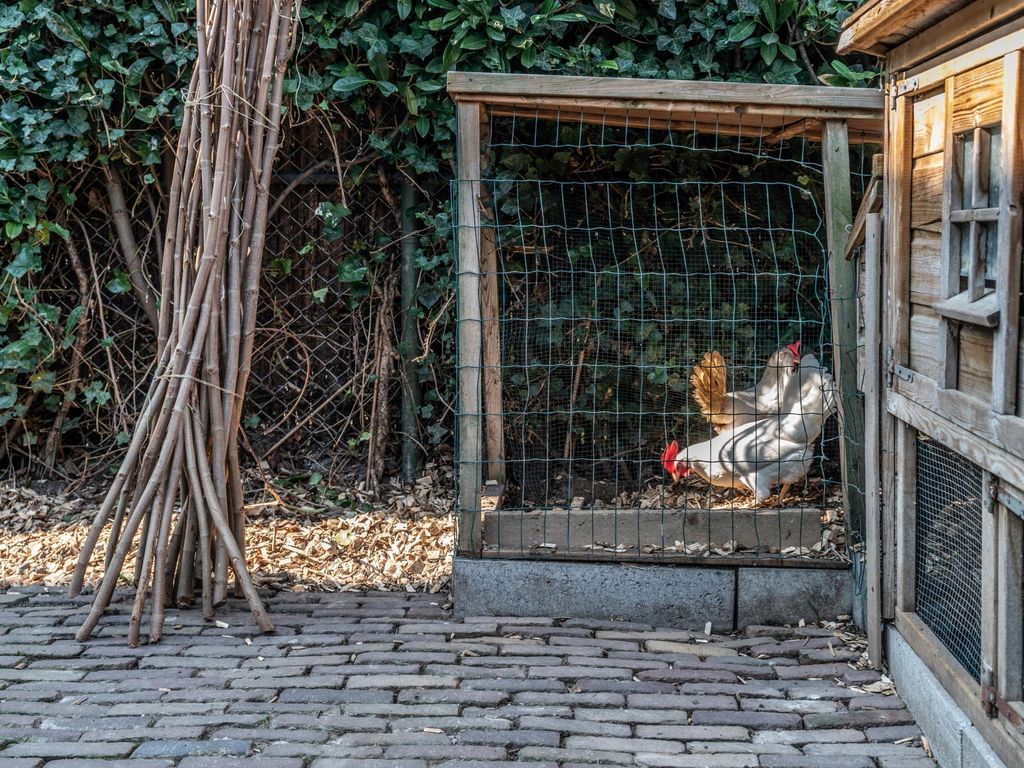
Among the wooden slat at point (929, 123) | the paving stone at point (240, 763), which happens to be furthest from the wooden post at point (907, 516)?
the paving stone at point (240, 763)

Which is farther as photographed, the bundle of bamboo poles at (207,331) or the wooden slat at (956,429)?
the bundle of bamboo poles at (207,331)

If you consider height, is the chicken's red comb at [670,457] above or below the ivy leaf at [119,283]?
below

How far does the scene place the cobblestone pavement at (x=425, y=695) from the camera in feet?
11.2

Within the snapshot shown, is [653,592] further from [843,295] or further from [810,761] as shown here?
[843,295]

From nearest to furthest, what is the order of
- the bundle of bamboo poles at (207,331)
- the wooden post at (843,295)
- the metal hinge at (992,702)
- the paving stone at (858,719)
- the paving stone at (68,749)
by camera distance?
1. the metal hinge at (992,702)
2. the paving stone at (68,749)
3. the paving stone at (858,719)
4. the bundle of bamboo poles at (207,331)
5. the wooden post at (843,295)

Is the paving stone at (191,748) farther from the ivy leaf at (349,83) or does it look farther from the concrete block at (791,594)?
the ivy leaf at (349,83)

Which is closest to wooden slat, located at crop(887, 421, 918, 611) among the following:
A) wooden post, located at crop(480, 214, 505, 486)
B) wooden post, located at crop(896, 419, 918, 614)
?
wooden post, located at crop(896, 419, 918, 614)

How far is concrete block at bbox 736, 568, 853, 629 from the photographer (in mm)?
4570

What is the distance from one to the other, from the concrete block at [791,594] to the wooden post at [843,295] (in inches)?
12.6

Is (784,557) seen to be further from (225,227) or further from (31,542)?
(31,542)

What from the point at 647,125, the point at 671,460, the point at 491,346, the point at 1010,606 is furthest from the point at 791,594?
the point at 647,125

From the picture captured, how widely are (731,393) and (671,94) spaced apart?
1.61 metres

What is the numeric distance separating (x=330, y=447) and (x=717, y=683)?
9.99 ft

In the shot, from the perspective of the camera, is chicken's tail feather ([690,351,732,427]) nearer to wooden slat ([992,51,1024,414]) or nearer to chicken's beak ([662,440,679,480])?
chicken's beak ([662,440,679,480])
